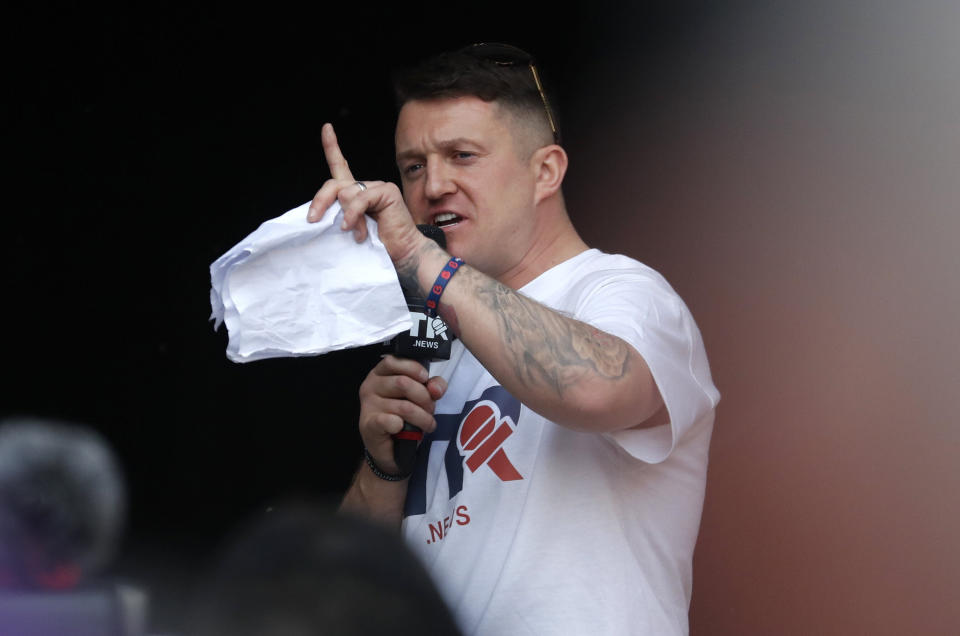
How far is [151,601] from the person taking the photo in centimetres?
99

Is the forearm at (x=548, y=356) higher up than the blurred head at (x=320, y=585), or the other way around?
the blurred head at (x=320, y=585)

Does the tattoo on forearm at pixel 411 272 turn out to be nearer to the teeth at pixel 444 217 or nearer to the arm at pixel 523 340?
the arm at pixel 523 340

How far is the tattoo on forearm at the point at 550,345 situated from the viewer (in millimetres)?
1479

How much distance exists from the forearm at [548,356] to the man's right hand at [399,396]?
0.79 feet

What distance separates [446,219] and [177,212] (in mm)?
2068

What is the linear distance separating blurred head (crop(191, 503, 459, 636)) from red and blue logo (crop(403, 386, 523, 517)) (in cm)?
103

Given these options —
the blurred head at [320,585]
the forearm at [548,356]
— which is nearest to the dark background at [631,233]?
the blurred head at [320,585]

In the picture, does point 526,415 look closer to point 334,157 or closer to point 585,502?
point 585,502

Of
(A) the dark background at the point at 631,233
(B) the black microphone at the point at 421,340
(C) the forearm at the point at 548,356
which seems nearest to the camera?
(C) the forearm at the point at 548,356

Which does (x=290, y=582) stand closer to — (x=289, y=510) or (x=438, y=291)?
(x=289, y=510)

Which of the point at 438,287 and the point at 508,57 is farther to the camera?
the point at 508,57

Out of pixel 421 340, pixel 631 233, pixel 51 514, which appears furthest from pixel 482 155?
pixel 631 233

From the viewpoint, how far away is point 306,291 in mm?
1547

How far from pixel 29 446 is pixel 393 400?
0.85 metres
